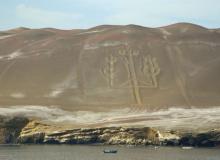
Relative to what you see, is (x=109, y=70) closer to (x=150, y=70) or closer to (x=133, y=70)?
(x=133, y=70)

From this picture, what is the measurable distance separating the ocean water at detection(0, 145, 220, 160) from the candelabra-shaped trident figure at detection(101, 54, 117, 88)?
57617mm

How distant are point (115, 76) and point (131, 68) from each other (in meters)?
6.37

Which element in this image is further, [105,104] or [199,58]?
[199,58]

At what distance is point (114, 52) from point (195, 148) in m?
80.1

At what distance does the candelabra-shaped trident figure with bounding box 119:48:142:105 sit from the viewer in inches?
6599

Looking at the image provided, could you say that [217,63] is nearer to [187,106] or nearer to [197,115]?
[187,106]

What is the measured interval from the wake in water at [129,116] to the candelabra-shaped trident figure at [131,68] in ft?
34.5

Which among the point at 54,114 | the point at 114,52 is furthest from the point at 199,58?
the point at 54,114

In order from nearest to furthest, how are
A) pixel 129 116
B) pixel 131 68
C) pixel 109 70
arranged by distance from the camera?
pixel 129 116 → pixel 109 70 → pixel 131 68

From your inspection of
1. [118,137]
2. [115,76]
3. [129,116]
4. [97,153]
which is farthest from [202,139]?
[115,76]

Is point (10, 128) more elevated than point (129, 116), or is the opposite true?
point (129, 116)

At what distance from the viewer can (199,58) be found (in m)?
189

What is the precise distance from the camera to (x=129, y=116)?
14912 cm

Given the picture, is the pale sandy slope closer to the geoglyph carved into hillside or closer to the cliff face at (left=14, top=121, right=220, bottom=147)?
the geoglyph carved into hillside
